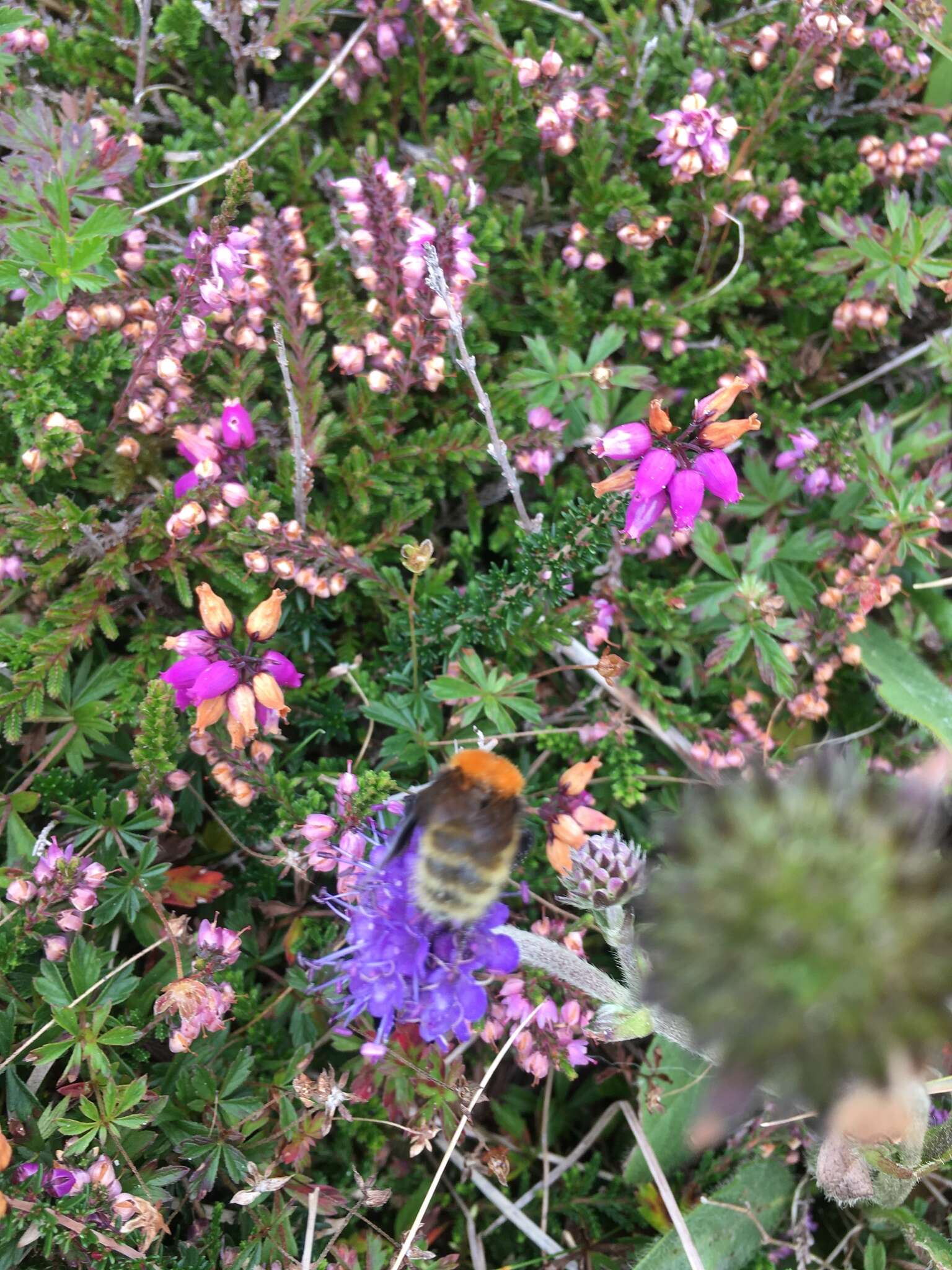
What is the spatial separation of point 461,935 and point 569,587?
1.50 m


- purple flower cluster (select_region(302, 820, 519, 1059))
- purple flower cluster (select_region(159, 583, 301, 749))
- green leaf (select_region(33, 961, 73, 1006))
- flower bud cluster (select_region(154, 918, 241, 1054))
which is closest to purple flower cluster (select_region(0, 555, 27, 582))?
purple flower cluster (select_region(159, 583, 301, 749))

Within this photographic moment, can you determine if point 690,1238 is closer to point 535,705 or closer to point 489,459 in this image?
point 535,705

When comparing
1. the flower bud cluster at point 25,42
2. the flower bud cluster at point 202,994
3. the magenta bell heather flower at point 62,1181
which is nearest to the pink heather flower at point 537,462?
the flower bud cluster at point 202,994

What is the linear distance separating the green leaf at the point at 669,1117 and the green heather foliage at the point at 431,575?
3 centimetres

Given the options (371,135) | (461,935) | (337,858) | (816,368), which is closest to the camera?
(461,935)

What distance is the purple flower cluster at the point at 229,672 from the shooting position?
10.0ft

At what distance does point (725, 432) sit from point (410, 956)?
165 centimetres

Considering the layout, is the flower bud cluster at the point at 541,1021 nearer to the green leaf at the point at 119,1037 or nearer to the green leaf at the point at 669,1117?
the green leaf at the point at 669,1117

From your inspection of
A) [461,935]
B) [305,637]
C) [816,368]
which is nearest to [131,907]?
[305,637]

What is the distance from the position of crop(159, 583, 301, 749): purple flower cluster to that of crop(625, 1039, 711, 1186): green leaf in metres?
1.93

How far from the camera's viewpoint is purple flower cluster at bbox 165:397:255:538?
339 cm

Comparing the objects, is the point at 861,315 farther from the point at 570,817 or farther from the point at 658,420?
the point at 570,817

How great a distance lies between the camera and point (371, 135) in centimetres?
396

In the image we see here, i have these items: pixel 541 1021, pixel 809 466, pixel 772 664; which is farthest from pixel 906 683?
pixel 541 1021
